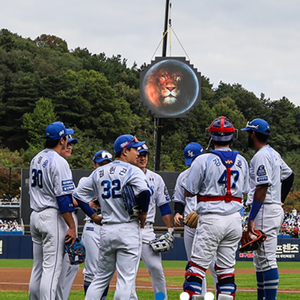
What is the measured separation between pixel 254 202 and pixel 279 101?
95087 millimetres

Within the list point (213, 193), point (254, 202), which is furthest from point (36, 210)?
point (254, 202)

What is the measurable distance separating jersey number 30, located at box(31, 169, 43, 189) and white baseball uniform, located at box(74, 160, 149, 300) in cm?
68

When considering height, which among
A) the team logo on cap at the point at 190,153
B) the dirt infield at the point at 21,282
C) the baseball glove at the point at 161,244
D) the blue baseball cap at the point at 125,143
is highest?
the blue baseball cap at the point at 125,143

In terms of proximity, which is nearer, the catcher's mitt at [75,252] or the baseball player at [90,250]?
the catcher's mitt at [75,252]

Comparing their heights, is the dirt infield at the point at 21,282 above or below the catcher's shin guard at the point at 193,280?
below

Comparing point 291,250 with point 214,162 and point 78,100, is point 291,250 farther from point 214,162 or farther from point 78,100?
point 78,100

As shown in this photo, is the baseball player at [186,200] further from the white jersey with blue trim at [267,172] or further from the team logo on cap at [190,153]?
the white jersey with blue trim at [267,172]

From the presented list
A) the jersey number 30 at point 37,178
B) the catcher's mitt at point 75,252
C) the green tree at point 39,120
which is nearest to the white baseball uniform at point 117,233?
the catcher's mitt at point 75,252

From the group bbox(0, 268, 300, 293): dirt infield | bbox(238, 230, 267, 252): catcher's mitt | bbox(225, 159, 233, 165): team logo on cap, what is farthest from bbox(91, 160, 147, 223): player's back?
bbox(0, 268, 300, 293): dirt infield

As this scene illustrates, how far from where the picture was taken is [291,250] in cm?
2281

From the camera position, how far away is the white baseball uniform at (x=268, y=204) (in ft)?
20.9

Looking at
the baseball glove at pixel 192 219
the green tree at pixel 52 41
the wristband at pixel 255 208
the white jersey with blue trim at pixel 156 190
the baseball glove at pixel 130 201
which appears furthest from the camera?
the green tree at pixel 52 41

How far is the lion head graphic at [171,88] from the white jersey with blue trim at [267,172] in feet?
66.3

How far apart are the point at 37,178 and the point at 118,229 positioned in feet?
3.62
